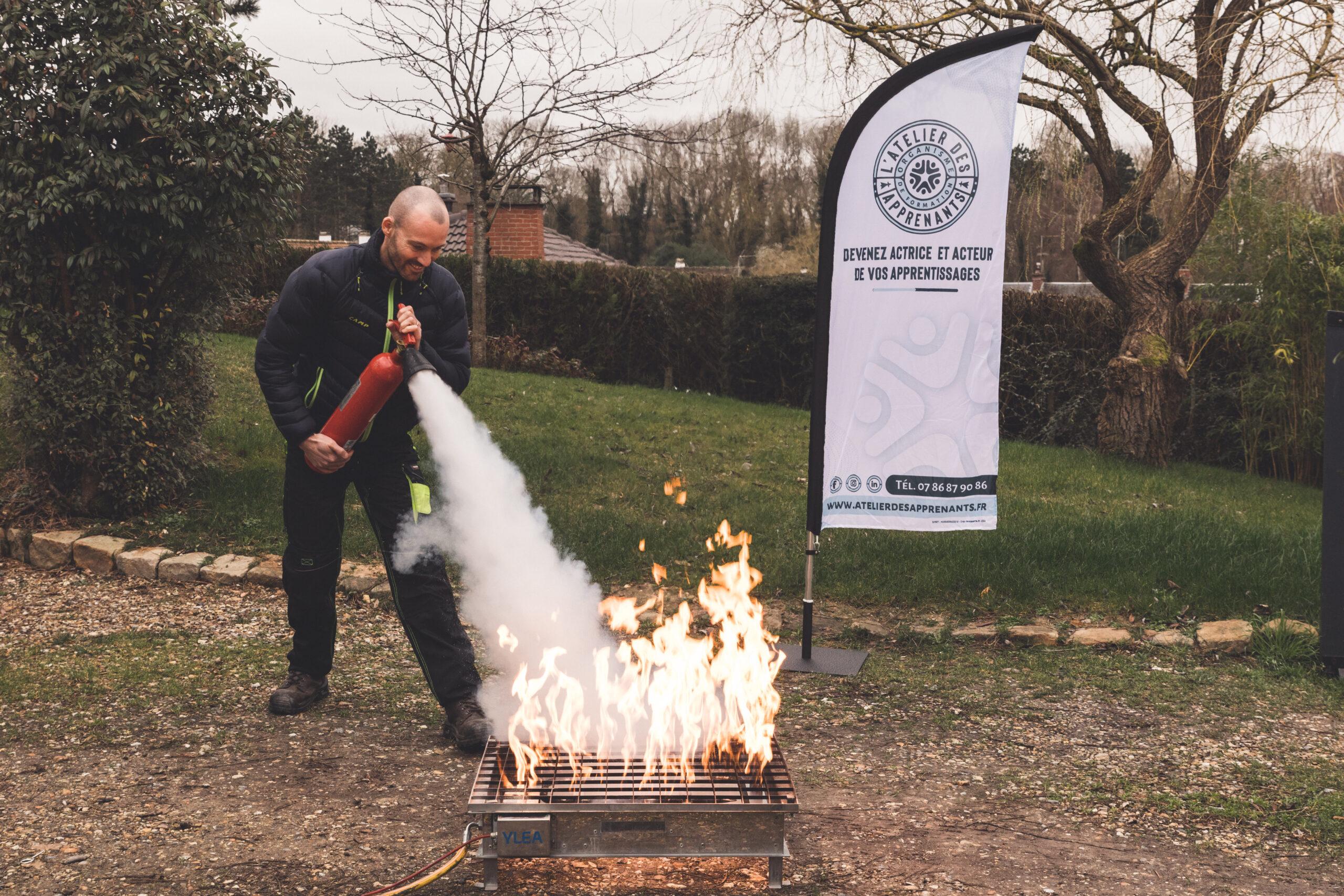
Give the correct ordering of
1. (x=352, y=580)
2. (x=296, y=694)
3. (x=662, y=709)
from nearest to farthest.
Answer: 1. (x=662, y=709)
2. (x=296, y=694)
3. (x=352, y=580)

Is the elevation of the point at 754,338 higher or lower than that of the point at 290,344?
higher

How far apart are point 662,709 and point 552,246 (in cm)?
3306

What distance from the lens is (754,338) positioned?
1647 centimetres

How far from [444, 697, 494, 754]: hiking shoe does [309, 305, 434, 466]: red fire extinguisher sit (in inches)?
44.4

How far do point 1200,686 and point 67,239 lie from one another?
705 centimetres

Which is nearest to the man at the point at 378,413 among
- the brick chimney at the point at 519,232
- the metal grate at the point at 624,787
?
the metal grate at the point at 624,787

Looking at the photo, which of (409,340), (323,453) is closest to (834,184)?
(409,340)

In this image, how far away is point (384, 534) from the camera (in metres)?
4.43

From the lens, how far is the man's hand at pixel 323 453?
13.6 ft

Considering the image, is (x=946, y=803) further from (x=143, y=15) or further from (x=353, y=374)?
(x=143, y=15)

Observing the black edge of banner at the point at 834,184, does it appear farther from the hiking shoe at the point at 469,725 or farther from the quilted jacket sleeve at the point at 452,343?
the hiking shoe at the point at 469,725

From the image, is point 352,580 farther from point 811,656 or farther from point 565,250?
point 565,250

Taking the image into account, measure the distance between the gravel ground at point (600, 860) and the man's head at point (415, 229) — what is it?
6.30ft

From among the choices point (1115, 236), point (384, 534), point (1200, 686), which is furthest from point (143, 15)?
point (1115, 236)
